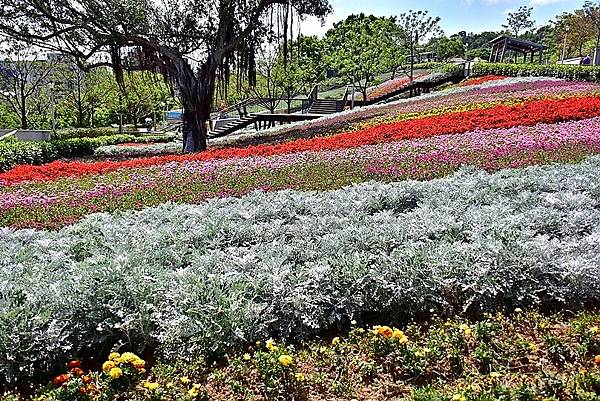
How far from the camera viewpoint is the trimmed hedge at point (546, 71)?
89.7 feet

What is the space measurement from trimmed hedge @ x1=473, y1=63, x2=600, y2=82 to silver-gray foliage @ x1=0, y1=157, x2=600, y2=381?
26129 mm

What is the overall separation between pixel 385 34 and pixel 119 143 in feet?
75.5

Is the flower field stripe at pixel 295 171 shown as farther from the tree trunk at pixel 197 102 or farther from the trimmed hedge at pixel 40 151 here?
the trimmed hedge at pixel 40 151

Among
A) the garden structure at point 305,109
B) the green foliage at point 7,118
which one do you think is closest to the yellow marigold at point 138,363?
the garden structure at point 305,109

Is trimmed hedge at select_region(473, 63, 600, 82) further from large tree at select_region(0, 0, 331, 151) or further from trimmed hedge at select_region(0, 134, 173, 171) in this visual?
trimmed hedge at select_region(0, 134, 173, 171)

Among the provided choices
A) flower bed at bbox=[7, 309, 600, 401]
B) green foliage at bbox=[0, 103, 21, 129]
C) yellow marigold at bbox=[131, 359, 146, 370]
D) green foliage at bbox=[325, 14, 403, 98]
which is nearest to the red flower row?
flower bed at bbox=[7, 309, 600, 401]

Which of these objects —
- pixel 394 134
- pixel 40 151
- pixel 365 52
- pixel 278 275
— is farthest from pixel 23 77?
pixel 278 275

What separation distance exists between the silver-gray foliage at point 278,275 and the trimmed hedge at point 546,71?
2613 centimetres

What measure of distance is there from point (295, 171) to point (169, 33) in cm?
937

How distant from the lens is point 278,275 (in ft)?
11.7

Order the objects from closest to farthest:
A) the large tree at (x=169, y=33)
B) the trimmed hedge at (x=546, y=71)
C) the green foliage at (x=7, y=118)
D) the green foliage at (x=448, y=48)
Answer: the large tree at (x=169, y=33)
the trimmed hedge at (x=546, y=71)
the green foliage at (x=7, y=118)
the green foliage at (x=448, y=48)

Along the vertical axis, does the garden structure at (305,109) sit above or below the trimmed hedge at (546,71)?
below

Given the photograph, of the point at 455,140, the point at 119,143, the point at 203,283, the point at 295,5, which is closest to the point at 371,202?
the point at 203,283

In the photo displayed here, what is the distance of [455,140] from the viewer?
10586 millimetres
